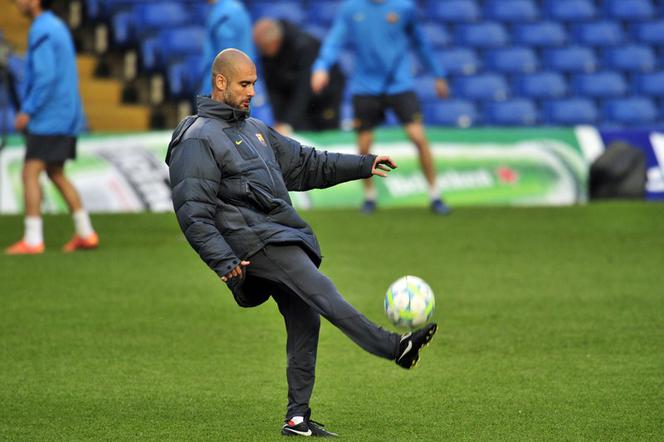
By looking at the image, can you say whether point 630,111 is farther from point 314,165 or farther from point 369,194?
point 314,165

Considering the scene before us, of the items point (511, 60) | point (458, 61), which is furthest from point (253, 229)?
point (511, 60)

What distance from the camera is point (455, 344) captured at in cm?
782

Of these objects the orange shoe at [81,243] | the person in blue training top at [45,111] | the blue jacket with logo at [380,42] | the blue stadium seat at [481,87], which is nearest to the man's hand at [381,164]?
the person in blue training top at [45,111]

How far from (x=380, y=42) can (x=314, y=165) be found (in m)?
7.86

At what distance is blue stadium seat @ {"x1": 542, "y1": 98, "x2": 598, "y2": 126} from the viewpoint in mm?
18453

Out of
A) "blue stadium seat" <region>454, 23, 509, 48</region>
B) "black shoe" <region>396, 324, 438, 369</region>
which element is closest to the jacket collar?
"black shoe" <region>396, 324, 438, 369</region>

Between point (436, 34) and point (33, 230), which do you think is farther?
point (436, 34)

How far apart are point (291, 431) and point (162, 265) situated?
529 cm

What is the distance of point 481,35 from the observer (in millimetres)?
19281

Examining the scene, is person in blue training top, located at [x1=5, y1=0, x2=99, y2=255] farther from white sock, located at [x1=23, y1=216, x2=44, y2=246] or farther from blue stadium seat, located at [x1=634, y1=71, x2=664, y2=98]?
blue stadium seat, located at [x1=634, y1=71, x2=664, y2=98]

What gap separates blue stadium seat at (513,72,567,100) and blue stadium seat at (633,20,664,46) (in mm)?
1937

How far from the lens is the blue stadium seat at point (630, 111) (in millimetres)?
18609

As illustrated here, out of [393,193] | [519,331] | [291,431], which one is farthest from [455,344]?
[393,193]

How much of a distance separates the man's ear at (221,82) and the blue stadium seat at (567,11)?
49.4 feet
